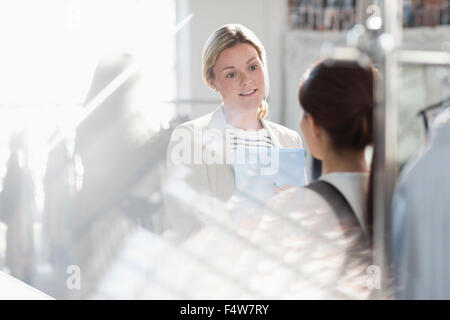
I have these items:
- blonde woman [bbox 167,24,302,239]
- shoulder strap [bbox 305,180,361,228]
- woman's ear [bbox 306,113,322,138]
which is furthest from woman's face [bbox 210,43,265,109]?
shoulder strap [bbox 305,180,361,228]

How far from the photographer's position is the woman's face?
981 millimetres

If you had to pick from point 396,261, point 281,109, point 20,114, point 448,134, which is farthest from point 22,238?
point 448,134

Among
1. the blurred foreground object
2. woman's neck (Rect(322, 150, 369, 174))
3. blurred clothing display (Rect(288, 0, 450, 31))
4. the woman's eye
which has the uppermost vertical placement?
blurred clothing display (Rect(288, 0, 450, 31))

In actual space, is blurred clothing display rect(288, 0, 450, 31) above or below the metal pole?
above

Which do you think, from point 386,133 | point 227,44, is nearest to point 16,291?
point 227,44

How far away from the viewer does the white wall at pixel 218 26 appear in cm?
97

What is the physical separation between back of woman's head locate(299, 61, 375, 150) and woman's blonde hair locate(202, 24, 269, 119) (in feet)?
0.28

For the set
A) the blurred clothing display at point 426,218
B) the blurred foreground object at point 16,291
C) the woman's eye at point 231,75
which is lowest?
the blurred foreground object at point 16,291

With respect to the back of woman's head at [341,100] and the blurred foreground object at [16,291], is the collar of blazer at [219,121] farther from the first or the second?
the blurred foreground object at [16,291]

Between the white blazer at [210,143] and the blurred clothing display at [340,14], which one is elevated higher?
the blurred clothing display at [340,14]

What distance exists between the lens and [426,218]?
3.02 ft

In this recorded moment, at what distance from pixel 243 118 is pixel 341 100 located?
0.65 ft

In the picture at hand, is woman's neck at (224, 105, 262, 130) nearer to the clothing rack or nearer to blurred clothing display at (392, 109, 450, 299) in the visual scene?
the clothing rack

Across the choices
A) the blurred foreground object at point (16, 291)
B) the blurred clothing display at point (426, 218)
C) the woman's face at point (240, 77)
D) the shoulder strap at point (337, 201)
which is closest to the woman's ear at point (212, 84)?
the woman's face at point (240, 77)
